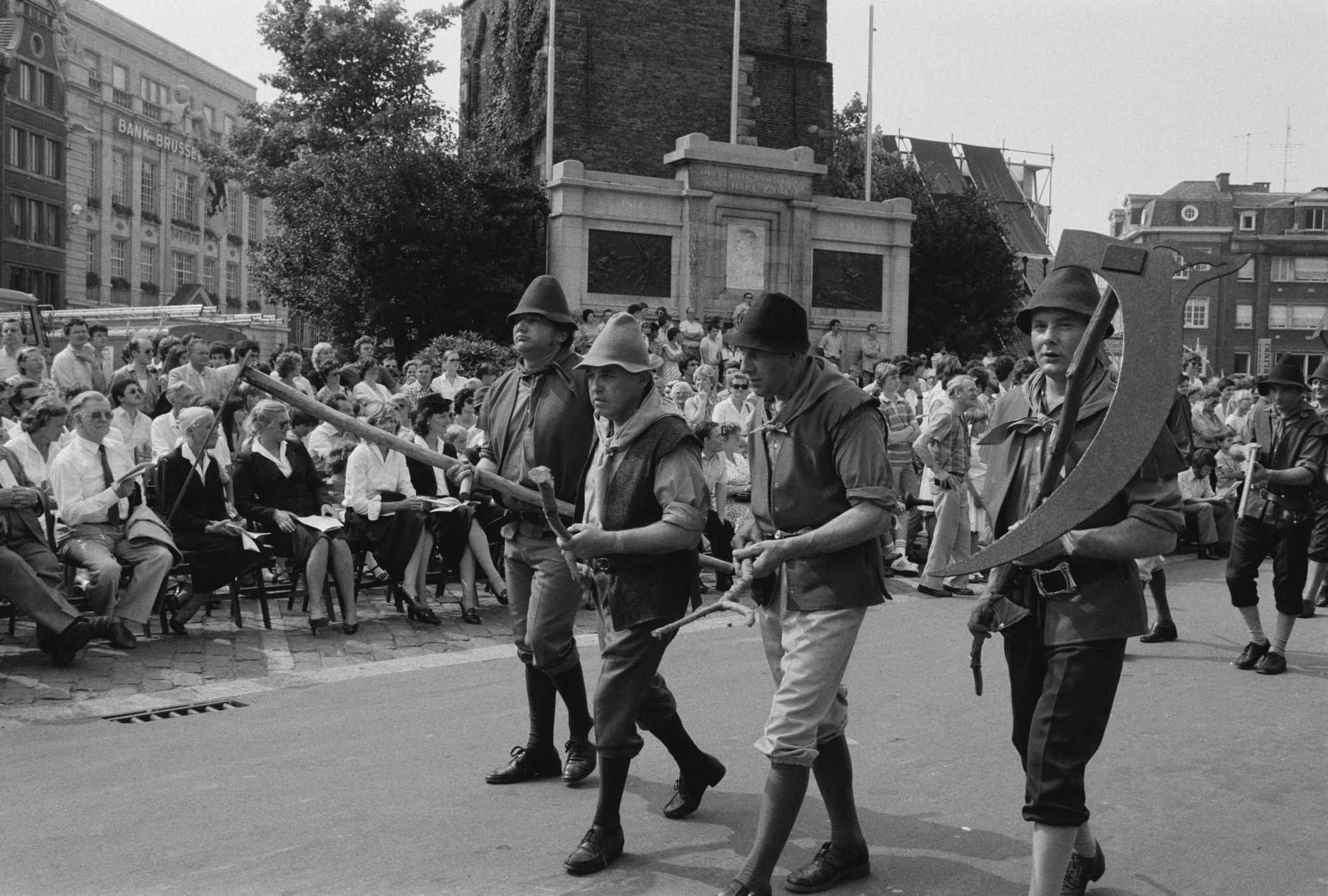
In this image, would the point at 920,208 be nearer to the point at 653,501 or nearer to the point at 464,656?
the point at 464,656

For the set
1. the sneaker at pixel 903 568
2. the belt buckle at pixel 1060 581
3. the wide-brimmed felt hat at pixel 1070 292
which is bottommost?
the sneaker at pixel 903 568

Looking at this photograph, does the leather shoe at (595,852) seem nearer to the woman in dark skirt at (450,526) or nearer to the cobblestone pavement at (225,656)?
the cobblestone pavement at (225,656)

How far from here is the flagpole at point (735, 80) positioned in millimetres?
35812

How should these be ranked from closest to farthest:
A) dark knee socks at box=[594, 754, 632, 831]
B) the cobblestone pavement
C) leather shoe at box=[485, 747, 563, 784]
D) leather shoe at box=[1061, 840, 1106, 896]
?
leather shoe at box=[1061, 840, 1106, 896]
dark knee socks at box=[594, 754, 632, 831]
leather shoe at box=[485, 747, 563, 784]
the cobblestone pavement

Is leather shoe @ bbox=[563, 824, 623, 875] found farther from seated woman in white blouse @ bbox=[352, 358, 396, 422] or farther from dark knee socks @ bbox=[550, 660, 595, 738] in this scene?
seated woman in white blouse @ bbox=[352, 358, 396, 422]

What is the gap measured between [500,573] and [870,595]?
7221 mm

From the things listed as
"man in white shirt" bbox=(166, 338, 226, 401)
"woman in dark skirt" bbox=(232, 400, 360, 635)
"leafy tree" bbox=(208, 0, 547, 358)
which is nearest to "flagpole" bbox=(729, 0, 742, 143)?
"leafy tree" bbox=(208, 0, 547, 358)

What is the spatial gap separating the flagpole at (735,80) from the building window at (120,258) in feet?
118

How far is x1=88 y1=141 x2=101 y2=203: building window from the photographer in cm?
5900

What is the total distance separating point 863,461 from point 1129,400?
1015 millimetres

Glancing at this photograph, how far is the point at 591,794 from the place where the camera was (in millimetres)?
5742

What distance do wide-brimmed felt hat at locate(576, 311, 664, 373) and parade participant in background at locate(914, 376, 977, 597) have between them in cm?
753

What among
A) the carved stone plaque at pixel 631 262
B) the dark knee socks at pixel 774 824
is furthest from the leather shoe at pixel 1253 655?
the carved stone plaque at pixel 631 262

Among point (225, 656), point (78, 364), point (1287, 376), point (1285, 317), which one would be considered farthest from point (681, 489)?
point (1285, 317)
